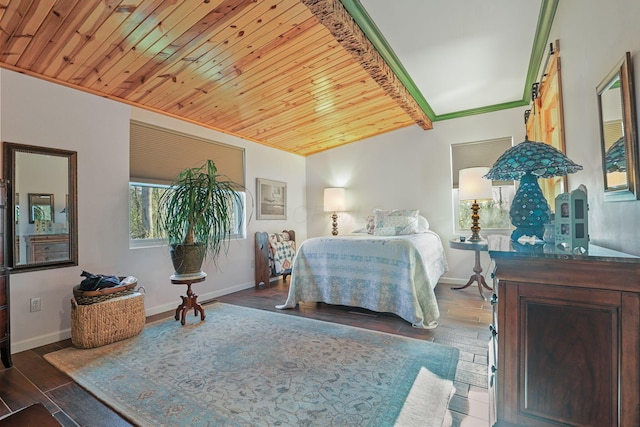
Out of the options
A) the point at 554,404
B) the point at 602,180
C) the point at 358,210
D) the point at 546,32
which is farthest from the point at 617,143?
the point at 358,210

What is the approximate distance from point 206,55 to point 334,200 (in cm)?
312

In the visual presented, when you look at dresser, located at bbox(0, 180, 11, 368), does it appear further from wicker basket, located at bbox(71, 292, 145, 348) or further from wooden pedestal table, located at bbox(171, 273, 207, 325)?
wooden pedestal table, located at bbox(171, 273, 207, 325)

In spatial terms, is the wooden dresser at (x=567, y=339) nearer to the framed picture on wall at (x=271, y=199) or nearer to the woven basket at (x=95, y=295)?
the woven basket at (x=95, y=295)

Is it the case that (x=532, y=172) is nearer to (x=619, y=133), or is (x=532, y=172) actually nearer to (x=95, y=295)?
(x=619, y=133)

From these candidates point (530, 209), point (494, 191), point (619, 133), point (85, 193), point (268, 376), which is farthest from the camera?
point (494, 191)

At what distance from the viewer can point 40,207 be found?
2490mm

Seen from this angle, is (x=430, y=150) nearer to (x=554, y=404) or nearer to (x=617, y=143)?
(x=617, y=143)

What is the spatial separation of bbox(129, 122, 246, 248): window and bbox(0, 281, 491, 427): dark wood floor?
985mm

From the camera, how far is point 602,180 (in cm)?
149

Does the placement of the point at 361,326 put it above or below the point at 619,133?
below

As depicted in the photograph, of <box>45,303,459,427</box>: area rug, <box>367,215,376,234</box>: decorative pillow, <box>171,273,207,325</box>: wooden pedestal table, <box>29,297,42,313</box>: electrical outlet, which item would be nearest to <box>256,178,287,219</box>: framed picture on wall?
<box>367,215,376,234</box>: decorative pillow

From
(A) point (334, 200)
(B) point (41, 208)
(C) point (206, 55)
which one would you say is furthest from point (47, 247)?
(A) point (334, 200)

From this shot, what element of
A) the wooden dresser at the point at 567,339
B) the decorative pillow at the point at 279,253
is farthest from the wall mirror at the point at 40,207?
the wooden dresser at the point at 567,339

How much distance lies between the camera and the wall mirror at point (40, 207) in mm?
2348
